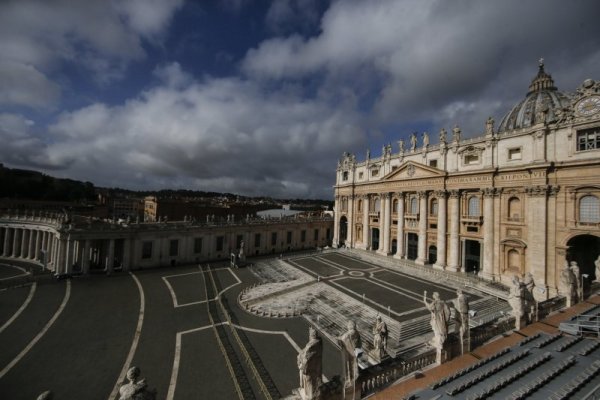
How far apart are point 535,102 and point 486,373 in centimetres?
5196

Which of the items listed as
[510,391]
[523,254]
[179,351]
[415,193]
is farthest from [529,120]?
[179,351]

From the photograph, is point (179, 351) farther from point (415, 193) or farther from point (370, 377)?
point (415, 193)

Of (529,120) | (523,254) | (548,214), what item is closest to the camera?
(548,214)

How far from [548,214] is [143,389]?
110ft

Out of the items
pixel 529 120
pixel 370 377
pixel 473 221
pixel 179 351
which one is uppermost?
pixel 529 120

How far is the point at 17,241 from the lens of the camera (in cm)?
3709

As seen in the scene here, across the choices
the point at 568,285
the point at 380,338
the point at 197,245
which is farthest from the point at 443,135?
the point at 197,245

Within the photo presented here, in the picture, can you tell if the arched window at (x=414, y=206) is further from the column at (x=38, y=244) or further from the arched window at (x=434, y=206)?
the column at (x=38, y=244)

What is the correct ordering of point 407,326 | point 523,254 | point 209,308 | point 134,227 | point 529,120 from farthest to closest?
point 529,120 < point 134,227 < point 523,254 < point 209,308 < point 407,326

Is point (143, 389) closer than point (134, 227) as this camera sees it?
Yes

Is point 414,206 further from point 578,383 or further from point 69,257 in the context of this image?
point 69,257

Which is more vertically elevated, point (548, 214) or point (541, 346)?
point (548, 214)

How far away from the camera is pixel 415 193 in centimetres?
3747

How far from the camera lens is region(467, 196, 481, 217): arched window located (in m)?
30.8
